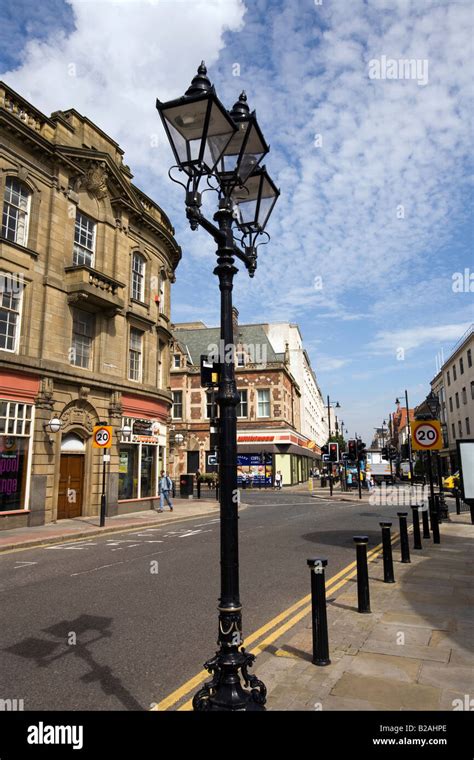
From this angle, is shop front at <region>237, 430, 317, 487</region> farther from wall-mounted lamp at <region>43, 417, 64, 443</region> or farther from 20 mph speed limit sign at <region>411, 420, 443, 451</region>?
20 mph speed limit sign at <region>411, 420, 443, 451</region>

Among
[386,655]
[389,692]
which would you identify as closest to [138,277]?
[386,655]

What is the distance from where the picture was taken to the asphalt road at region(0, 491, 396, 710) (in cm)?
451

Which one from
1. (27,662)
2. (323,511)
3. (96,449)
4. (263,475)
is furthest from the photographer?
(263,475)

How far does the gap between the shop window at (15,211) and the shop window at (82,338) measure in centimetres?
329

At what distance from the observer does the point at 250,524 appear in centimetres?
1741

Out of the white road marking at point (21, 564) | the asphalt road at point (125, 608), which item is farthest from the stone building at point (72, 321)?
the white road marking at point (21, 564)

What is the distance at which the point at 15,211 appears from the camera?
17156 mm

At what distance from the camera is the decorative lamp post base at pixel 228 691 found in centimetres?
322

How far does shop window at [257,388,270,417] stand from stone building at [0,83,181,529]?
2278 cm

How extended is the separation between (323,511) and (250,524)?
233 inches

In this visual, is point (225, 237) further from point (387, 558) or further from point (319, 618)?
point (387, 558)

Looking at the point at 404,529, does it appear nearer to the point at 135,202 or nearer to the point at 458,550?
the point at 458,550
